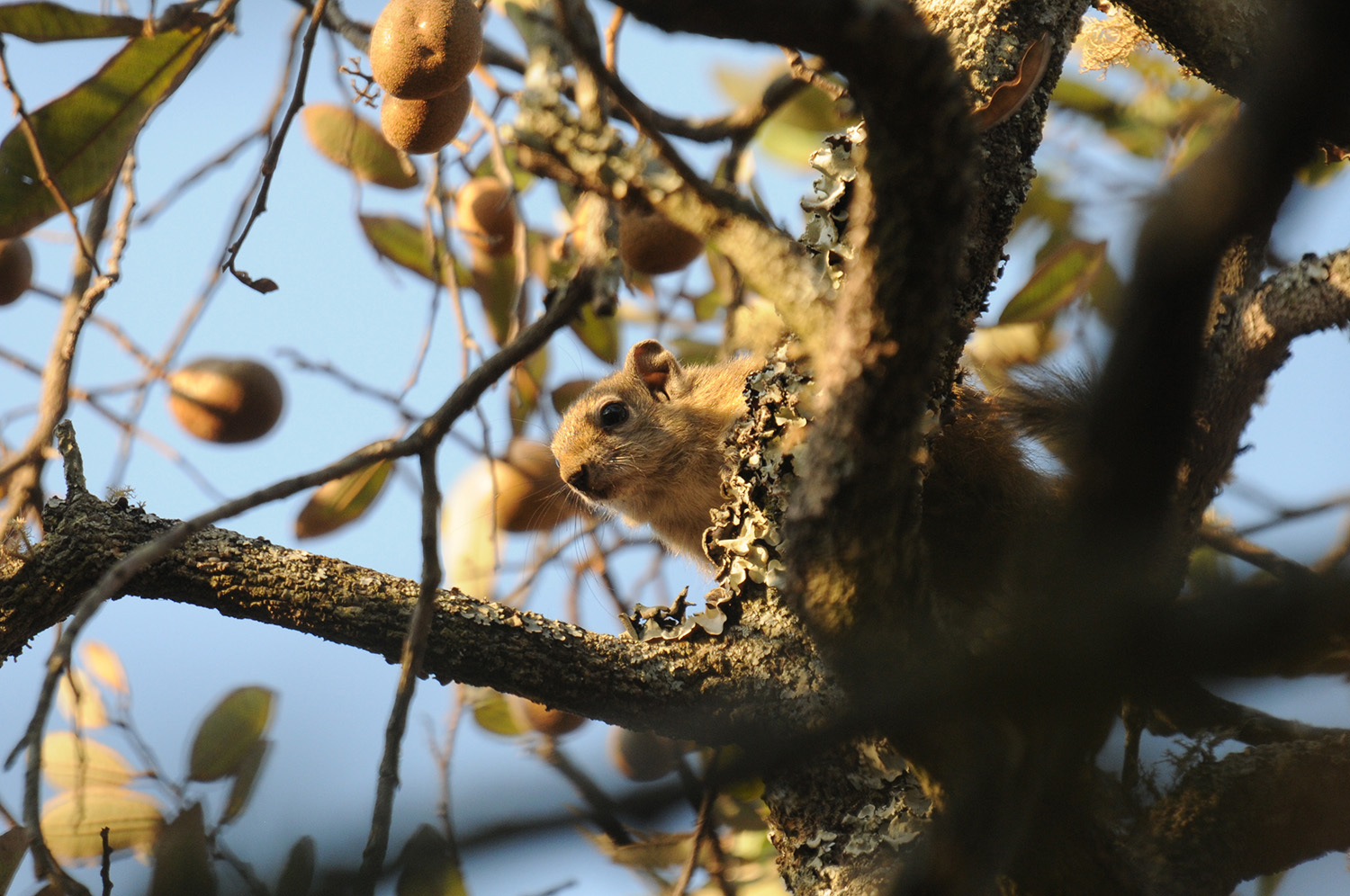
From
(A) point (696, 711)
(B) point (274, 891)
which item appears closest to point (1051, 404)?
(A) point (696, 711)

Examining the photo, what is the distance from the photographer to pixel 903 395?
1034mm

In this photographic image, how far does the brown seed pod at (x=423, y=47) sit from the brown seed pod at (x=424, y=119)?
0.12 metres

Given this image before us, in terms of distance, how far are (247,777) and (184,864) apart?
3.93ft

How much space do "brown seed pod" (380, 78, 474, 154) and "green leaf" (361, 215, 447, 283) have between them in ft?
3.26

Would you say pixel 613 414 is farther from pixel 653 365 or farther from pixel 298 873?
pixel 298 873

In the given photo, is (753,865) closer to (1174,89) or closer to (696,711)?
(696,711)

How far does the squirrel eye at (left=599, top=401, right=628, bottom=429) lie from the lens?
10.8 ft

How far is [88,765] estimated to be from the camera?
220 cm

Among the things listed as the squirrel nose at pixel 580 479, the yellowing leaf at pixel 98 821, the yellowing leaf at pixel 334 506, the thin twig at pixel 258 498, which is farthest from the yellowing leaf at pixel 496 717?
the thin twig at pixel 258 498

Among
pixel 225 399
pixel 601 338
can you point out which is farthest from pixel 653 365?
pixel 225 399

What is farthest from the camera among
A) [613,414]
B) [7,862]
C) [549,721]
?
[613,414]

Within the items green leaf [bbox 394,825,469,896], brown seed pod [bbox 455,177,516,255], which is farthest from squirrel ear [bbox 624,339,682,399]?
green leaf [bbox 394,825,469,896]

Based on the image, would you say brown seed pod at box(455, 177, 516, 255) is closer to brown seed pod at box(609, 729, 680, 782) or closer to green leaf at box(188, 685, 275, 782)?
green leaf at box(188, 685, 275, 782)

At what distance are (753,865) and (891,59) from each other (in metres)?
2.28
